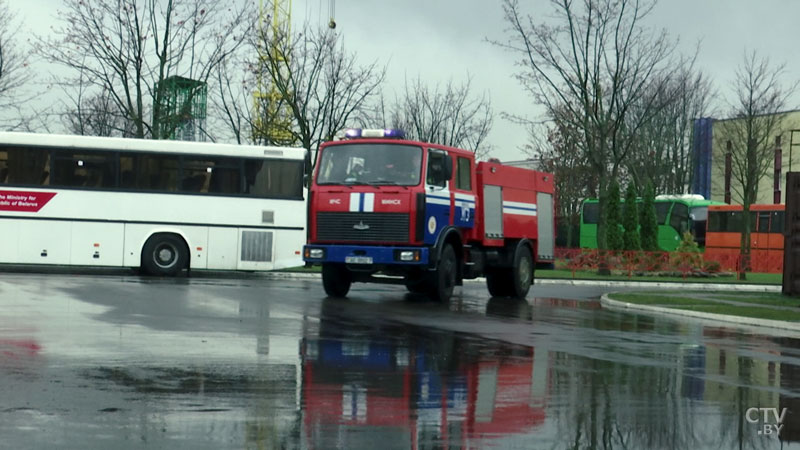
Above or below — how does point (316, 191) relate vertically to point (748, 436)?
above

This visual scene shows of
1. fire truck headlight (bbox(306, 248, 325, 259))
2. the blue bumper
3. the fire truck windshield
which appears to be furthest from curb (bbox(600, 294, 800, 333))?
fire truck headlight (bbox(306, 248, 325, 259))

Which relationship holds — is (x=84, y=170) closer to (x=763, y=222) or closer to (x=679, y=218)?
(x=763, y=222)

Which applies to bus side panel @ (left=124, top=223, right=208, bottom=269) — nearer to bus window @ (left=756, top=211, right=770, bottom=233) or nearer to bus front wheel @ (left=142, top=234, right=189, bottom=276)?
bus front wheel @ (left=142, top=234, right=189, bottom=276)

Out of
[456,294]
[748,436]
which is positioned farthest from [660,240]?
[748,436]

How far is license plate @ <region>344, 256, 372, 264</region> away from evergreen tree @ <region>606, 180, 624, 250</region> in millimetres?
30387

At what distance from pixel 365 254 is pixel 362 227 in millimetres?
528

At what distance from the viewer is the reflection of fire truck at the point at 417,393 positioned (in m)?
7.25

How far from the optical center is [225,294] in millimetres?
21094

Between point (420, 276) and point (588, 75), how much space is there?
72.3 feet

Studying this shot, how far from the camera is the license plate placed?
20312mm

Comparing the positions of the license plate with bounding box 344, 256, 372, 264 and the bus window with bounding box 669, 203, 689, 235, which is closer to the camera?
the license plate with bounding box 344, 256, 372, 264

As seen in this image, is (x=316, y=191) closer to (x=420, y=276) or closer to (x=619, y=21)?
(x=420, y=276)

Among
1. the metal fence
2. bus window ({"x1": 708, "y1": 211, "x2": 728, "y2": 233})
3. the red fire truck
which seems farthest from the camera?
bus window ({"x1": 708, "y1": 211, "x2": 728, "y2": 233})

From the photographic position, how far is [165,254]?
29781 millimetres
